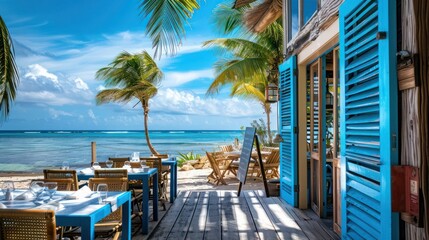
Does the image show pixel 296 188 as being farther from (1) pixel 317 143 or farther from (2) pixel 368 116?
(2) pixel 368 116

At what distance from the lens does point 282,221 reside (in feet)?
15.8

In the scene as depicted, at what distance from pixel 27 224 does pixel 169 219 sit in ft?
9.76

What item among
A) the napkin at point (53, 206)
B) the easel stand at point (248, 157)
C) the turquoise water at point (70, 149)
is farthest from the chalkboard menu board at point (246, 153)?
the turquoise water at point (70, 149)

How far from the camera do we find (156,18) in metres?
2.77

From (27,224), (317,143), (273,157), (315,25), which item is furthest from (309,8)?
(273,157)

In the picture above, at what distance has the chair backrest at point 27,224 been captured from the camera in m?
2.11

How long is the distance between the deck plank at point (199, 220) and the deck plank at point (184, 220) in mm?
52

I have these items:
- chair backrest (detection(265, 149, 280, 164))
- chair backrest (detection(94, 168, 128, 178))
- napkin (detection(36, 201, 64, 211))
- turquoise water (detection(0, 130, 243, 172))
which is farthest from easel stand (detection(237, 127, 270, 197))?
turquoise water (detection(0, 130, 243, 172))

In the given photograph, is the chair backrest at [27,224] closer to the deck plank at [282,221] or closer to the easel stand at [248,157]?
the deck plank at [282,221]

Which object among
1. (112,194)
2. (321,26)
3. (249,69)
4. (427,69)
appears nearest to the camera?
(427,69)

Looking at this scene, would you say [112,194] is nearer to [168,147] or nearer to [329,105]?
[329,105]

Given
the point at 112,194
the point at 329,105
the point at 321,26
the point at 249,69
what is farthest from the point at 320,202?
the point at 249,69

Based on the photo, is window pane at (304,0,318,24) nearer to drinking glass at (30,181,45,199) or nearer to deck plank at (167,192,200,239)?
deck plank at (167,192,200,239)

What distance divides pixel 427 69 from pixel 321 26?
2447mm
